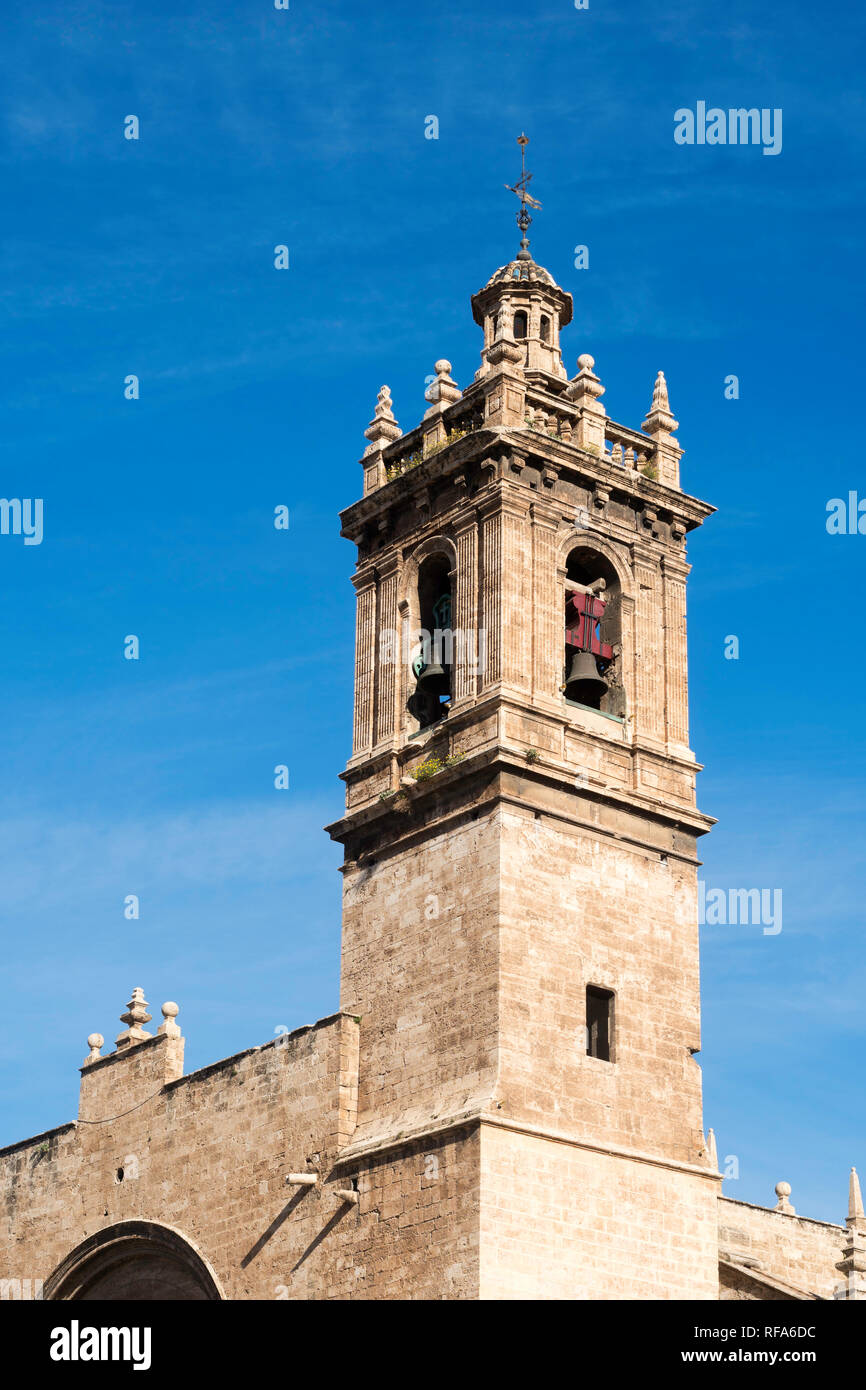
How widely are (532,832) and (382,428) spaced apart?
10215mm

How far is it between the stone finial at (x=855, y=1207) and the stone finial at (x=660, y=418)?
15.2 metres

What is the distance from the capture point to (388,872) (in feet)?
114

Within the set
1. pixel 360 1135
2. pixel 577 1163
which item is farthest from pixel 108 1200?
pixel 577 1163

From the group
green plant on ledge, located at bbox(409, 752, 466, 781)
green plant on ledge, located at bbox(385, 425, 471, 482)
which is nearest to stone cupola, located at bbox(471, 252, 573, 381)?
green plant on ledge, located at bbox(385, 425, 471, 482)

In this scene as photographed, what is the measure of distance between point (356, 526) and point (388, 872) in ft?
24.1

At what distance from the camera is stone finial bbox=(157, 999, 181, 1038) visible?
125ft

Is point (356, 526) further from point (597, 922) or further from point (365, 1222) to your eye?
point (365, 1222)

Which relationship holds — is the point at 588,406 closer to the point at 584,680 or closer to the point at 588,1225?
the point at 584,680

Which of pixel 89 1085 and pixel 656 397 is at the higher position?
pixel 656 397

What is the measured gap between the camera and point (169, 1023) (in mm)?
38250

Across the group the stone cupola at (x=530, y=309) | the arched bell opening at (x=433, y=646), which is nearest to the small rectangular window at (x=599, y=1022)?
the arched bell opening at (x=433, y=646)

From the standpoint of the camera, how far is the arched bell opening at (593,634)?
1395 inches

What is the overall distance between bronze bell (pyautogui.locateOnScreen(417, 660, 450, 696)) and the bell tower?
0.05 m

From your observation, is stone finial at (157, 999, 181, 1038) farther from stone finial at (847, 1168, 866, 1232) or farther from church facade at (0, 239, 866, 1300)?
stone finial at (847, 1168, 866, 1232)
